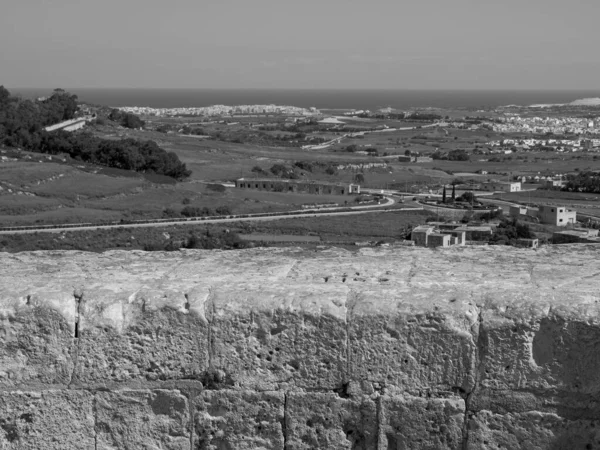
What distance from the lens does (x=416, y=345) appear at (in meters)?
3.14

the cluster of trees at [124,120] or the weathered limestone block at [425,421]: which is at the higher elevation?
the weathered limestone block at [425,421]

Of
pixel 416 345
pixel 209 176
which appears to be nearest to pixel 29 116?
pixel 209 176

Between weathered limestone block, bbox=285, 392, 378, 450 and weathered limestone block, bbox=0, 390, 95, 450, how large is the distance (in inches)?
32.4

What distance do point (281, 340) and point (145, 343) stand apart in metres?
0.55

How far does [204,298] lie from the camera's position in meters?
3.28

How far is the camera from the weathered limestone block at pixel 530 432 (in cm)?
308

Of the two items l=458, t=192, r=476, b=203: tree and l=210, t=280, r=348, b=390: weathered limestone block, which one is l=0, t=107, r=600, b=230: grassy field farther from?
l=210, t=280, r=348, b=390: weathered limestone block

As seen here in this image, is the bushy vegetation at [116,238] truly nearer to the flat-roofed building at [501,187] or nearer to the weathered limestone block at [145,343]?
the weathered limestone block at [145,343]

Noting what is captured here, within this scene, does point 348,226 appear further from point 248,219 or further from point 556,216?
point 556,216

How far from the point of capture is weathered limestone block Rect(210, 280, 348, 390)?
10.4ft

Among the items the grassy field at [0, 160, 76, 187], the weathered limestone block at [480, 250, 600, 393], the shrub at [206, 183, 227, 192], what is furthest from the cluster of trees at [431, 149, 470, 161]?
the weathered limestone block at [480, 250, 600, 393]

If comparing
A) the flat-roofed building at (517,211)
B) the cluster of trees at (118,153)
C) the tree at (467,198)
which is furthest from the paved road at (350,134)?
the flat-roofed building at (517,211)

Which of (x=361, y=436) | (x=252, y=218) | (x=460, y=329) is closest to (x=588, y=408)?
(x=460, y=329)

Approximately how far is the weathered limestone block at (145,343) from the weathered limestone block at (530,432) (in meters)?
1.11
